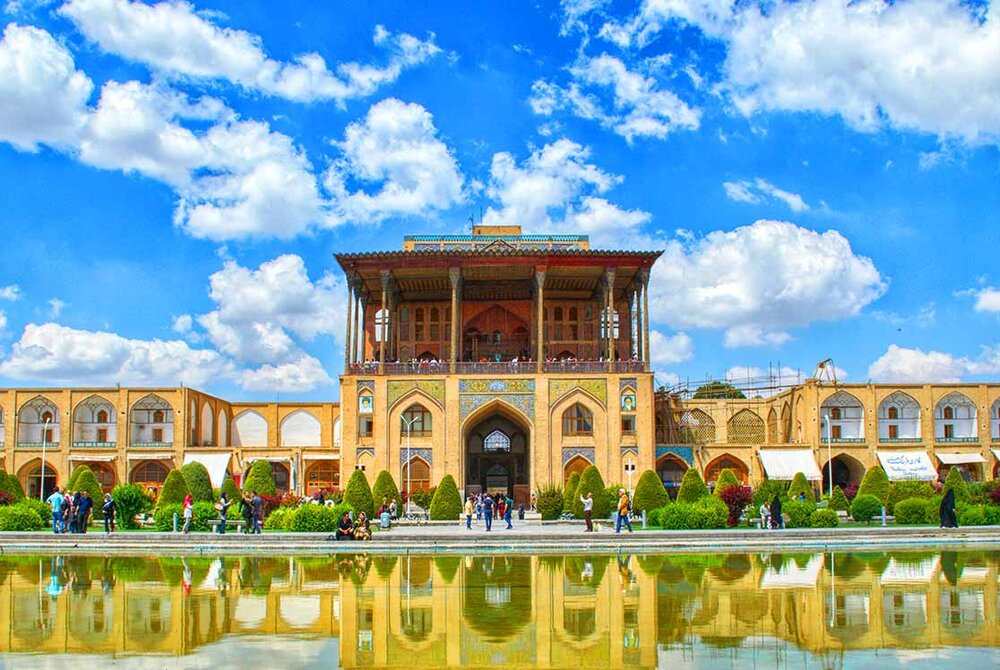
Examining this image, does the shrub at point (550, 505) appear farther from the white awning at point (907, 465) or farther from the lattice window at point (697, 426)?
the white awning at point (907, 465)

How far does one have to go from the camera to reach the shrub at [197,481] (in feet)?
126

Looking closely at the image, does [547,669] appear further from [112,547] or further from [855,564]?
[112,547]

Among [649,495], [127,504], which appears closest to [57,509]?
[127,504]

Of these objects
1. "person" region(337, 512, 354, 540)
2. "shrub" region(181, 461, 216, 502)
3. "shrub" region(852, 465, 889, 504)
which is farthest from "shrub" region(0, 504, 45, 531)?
"shrub" region(852, 465, 889, 504)

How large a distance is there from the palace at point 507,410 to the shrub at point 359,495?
835 cm

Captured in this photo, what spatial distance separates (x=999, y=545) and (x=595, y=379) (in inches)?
740

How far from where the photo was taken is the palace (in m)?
39.3

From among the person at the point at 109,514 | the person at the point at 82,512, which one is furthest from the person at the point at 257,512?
the person at the point at 82,512

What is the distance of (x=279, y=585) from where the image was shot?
1523 centimetres

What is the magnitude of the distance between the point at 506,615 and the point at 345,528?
11833mm

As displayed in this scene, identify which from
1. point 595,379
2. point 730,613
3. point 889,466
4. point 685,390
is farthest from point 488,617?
point 685,390

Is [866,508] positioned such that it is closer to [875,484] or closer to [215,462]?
[875,484]

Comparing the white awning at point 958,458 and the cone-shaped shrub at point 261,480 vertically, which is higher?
the white awning at point 958,458

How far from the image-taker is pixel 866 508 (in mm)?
28719
